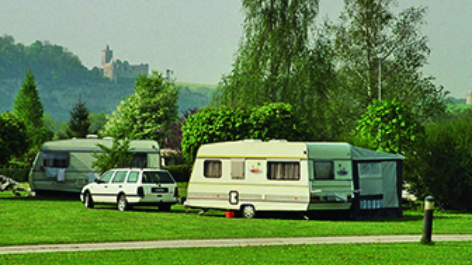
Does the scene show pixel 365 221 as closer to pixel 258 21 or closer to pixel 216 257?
pixel 216 257

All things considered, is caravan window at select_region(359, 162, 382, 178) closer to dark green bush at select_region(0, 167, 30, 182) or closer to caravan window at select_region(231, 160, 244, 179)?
caravan window at select_region(231, 160, 244, 179)

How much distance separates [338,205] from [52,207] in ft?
40.3

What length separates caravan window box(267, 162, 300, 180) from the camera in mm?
24953

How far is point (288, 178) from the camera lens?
25.0 m

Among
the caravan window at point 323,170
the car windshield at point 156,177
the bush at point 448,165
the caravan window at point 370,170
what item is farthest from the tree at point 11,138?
the bush at point 448,165

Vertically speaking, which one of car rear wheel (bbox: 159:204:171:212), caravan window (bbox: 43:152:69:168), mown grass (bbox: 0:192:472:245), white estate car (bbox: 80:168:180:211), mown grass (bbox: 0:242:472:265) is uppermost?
caravan window (bbox: 43:152:69:168)

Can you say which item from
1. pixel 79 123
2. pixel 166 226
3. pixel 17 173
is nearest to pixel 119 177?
pixel 166 226

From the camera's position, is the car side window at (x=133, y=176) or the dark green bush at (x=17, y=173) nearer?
the car side window at (x=133, y=176)

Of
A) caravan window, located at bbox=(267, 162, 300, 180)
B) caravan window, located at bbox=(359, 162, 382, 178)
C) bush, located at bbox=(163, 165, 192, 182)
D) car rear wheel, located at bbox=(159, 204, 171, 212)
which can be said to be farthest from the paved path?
bush, located at bbox=(163, 165, 192, 182)

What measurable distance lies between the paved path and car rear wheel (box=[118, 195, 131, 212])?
1126cm

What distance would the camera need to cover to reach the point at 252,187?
25609 millimetres

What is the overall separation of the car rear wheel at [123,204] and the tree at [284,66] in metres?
17.8

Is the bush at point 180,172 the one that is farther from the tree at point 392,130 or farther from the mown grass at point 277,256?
the mown grass at point 277,256

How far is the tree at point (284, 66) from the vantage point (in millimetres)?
46438
